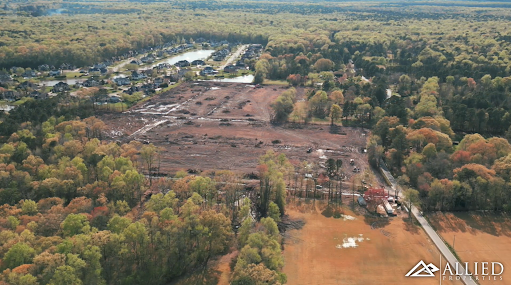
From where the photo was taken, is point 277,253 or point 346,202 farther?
point 346,202

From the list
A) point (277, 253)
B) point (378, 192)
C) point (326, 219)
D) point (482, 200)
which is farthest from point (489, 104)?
point (277, 253)

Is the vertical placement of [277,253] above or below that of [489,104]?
below

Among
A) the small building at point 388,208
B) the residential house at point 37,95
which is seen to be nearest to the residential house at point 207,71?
the residential house at point 37,95

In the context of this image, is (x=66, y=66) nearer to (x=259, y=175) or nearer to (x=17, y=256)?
(x=259, y=175)

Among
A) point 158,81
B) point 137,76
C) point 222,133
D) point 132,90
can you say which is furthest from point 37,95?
point 222,133

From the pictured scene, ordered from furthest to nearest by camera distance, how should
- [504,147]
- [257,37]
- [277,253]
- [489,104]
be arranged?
[257,37] < [489,104] < [504,147] < [277,253]

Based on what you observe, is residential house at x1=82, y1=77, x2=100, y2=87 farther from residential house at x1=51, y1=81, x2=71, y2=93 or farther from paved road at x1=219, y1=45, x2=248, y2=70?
paved road at x1=219, y1=45, x2=248, y2=70

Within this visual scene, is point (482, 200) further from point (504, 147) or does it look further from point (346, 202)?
point (346, 202)
